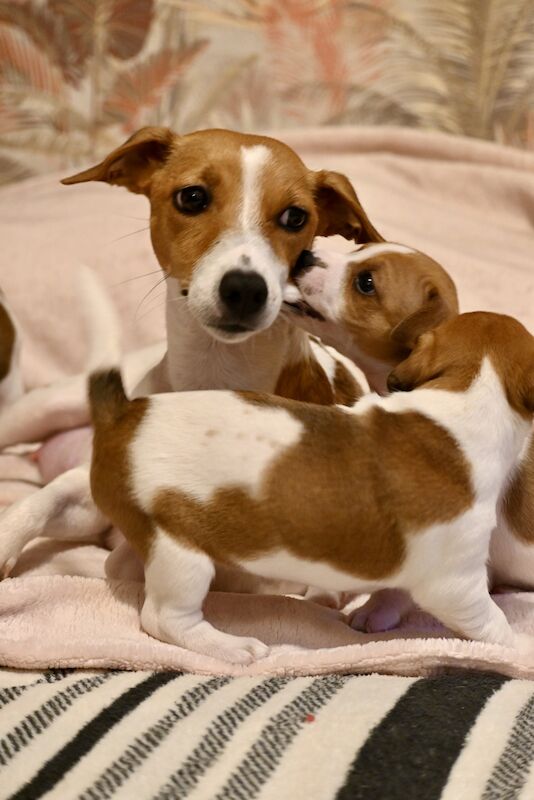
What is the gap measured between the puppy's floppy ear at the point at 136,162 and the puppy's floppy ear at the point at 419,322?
0.66 metres

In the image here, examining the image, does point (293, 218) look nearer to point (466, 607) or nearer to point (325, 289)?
point (325, 289)

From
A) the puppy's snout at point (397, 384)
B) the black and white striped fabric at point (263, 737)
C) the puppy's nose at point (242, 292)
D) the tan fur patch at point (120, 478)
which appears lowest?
the black and white striped fabric at point (263, 737)

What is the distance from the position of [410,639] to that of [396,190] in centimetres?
223

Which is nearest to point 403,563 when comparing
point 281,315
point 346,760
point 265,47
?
point 346,760

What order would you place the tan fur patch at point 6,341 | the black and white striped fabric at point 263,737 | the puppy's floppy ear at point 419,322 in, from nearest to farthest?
the black and white striped fabric at point 263,737
the puppy's floppy ear at point 419,322
the tan fur patch at point 6,341

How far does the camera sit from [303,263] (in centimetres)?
204

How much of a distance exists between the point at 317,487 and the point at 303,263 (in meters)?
0.61

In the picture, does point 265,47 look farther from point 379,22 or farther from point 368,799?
point 368,799

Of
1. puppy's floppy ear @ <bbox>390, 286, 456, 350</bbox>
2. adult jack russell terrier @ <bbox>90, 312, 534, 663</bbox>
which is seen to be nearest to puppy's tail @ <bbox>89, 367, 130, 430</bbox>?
adult jack russell terrier @ <bbox>90, 312, 534, 663</bbox>

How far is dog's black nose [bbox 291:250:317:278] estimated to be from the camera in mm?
2037

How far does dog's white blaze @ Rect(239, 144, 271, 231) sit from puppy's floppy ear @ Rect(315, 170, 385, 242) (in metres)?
0.22

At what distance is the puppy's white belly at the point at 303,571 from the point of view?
5.42 ft

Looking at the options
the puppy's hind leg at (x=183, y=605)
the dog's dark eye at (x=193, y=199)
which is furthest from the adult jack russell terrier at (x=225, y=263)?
the puppy's hind leg at (x=183, y=605)

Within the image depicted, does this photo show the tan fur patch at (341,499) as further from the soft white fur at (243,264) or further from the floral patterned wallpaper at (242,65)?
the floral patterned wallpaper at (242,65)
